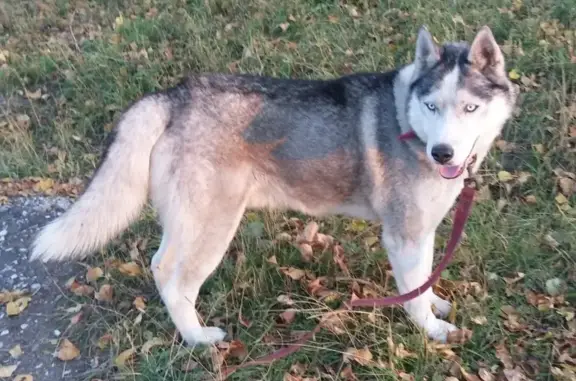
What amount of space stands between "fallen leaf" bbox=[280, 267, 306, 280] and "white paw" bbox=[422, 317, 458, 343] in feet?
2.61

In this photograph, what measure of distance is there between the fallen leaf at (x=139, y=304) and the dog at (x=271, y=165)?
0.29 metres

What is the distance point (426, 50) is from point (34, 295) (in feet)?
9.15

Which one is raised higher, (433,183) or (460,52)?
(460,52)

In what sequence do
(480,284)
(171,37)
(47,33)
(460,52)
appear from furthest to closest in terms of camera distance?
(47,33), (171,37), (480,284), (460,52)

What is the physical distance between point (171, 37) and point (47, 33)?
182cm

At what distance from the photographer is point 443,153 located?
2.71m

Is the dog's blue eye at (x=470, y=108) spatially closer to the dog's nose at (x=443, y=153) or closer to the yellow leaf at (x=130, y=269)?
the dog's nose at (x=443, y=153)

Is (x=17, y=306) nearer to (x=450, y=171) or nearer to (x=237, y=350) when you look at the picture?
(x=237, y=350)

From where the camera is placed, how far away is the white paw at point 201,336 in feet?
10.9

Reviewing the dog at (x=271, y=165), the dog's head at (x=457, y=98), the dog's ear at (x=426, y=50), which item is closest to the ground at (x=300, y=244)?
the dog at (x=271, y=165)

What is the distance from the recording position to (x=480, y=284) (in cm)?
350

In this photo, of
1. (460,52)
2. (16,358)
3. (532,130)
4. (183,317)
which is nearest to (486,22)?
(532,130)

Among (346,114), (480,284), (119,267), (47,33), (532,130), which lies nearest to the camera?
(346,114)

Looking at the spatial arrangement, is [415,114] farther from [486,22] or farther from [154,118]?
[486,22]
